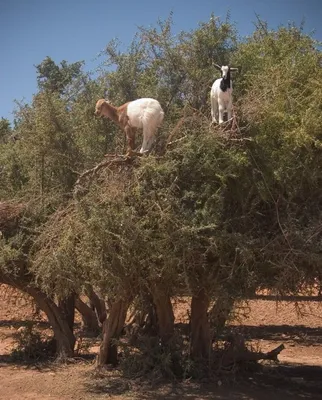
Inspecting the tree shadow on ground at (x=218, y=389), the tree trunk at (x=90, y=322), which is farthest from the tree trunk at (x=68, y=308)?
the tree shadow on ground at (x=218, y=389)

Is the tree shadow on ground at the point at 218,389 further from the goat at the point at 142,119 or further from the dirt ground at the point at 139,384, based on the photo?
the goat at the point at 142,119

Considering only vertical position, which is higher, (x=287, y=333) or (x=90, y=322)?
(x=90, y=322)

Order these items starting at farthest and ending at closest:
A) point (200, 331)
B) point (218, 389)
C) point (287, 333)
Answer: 1. point (287, 333)
2. point (200, 331)
3. point (218, 389)

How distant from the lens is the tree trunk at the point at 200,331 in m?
11.7

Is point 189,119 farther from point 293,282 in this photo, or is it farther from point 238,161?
point 293,282

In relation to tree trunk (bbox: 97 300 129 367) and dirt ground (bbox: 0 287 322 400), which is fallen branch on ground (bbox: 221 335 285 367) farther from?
tree trunk (bbox: 97 300 129 367)

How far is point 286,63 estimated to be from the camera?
10.3 m

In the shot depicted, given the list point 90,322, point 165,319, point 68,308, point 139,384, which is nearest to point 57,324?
point 68,308

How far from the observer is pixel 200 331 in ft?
38.7

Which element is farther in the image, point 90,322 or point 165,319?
point 90,322

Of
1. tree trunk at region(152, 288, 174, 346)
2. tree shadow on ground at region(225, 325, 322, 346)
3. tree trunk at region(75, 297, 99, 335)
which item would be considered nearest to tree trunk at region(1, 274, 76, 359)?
tree trunk at region(152, 288, 174, 346)

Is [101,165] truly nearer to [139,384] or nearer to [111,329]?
[111,329]

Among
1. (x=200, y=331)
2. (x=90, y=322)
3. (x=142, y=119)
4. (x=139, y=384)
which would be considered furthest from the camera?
(x=90, y=322)

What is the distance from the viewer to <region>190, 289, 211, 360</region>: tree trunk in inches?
460
